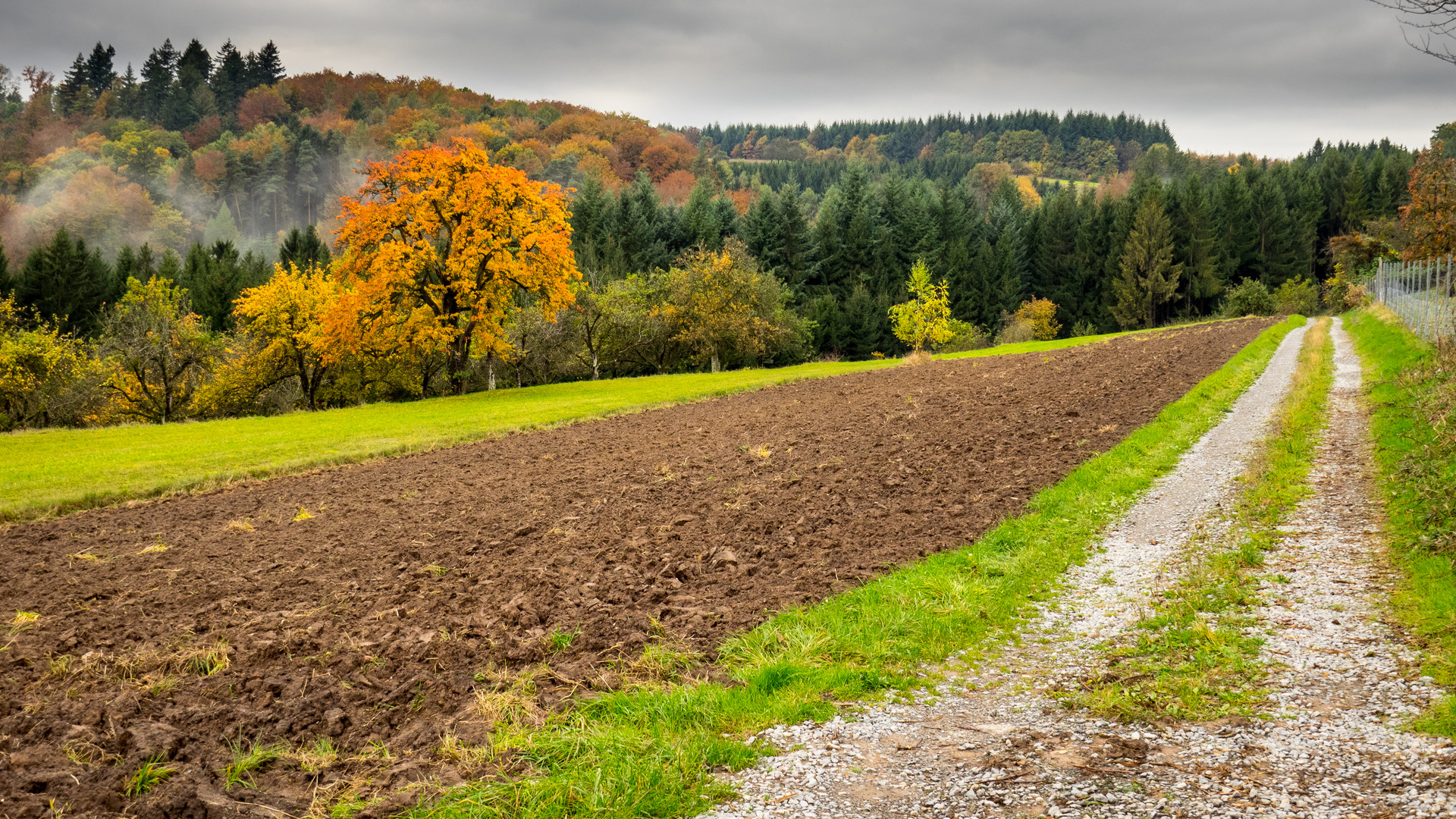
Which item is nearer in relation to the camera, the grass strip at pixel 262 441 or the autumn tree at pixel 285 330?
the grass strip at pixel 262 441

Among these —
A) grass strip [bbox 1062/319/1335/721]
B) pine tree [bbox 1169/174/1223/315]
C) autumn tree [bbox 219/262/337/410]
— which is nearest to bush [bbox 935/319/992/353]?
pine tree [bbox 1169/174/1223/315]

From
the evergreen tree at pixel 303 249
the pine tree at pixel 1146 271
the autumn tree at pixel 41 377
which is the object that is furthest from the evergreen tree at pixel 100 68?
the pine tree at pixel 1146 271

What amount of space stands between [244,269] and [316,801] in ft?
269

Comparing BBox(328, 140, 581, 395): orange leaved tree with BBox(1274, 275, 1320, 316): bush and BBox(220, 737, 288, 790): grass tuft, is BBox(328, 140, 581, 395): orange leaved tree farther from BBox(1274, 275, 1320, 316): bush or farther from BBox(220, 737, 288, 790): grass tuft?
BBox(1274, 275, 1320, 316): bush

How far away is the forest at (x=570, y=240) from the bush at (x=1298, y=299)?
513mm

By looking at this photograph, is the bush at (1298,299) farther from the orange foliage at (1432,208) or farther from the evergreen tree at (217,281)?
the evergreen tree at (217,281)

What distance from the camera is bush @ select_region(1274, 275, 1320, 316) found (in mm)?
80931

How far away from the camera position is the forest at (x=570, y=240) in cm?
4788

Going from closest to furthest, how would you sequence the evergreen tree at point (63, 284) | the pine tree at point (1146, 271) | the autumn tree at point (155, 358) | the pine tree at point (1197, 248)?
the autumn tree at point (155, 358)
the evergreen tree at point (63, 284)
the pine tree at point (1146, 271)
the pine tree at point (1197, 248)

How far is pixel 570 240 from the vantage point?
4981 cm

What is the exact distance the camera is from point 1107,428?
1764cm

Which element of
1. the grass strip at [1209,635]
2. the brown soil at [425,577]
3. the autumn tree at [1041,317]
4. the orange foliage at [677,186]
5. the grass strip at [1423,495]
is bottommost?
the brown soil at [425,577]

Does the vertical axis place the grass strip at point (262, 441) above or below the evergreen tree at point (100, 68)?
below

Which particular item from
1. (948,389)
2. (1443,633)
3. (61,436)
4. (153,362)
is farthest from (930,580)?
(153,362)
